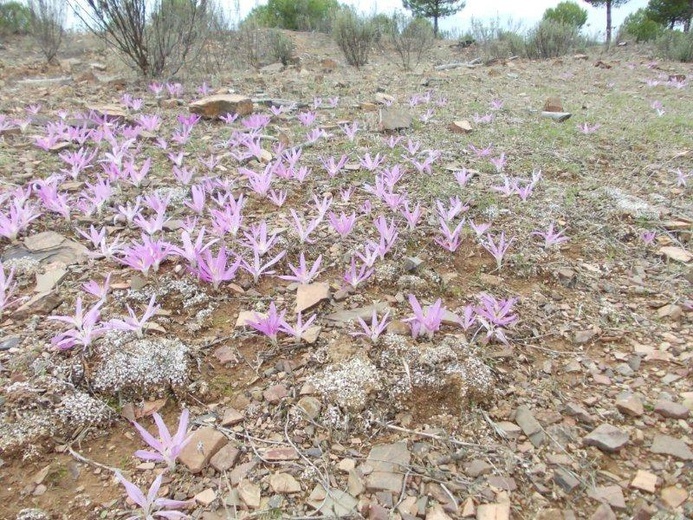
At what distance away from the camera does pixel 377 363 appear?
168 centimetres

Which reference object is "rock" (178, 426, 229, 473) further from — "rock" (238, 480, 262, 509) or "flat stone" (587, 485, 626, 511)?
"flat stone" (587, 485, 626, 511)

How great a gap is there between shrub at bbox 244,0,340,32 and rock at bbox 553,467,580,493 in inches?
800

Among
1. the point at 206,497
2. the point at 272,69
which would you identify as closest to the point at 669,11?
the point at 272,69

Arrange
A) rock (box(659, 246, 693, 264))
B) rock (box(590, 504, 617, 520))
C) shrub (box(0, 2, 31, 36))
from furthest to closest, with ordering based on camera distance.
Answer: shrub (box(0, 2, 31, 36))
rock (box(659, 246, 693, 264))
rock (box(590, 504, 617, 520))

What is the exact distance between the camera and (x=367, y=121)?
15.7 ft

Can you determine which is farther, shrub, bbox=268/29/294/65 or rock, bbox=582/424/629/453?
shrub, bbox=268/29/294/65

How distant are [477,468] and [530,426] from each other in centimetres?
25

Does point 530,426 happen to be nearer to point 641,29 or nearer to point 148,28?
point 148,28

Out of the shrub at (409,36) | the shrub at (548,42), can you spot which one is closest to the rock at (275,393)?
the shrub at (409,36)

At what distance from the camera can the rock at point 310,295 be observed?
1980 millimetres

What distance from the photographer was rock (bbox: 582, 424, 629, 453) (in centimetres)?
142

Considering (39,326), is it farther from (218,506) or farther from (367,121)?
(367,121)

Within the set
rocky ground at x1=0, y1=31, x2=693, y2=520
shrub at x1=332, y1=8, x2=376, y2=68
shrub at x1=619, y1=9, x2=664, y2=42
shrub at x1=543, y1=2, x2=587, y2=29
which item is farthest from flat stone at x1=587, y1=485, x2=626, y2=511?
shrub at x1=543, y1=2, x2=587, y2=29

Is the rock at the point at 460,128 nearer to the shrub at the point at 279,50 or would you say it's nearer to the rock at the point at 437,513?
the rock at the point at 437,513
